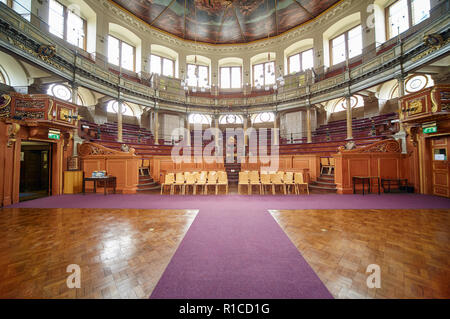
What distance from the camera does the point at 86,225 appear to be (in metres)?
2.96

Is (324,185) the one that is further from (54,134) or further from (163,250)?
(54,134)

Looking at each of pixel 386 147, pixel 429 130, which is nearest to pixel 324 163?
pixel 386 147

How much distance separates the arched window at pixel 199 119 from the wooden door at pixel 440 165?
13111mm

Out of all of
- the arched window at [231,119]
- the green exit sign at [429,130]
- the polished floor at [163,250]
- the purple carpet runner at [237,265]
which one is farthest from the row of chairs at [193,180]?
the arched window at [231,119]

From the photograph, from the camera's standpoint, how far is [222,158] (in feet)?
29.2

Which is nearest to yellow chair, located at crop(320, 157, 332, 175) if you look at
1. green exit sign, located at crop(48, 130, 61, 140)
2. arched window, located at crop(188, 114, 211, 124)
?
arched window, located at crop(188, 114, 211, 124)

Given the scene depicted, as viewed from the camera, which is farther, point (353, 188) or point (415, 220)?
point (353, 188)

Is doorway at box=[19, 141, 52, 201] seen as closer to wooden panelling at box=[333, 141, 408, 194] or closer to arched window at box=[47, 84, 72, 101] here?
arched window at box=[47, 84, 72, 101]

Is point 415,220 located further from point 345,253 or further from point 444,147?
point 444,147

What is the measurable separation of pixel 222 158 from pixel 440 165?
8010 mm

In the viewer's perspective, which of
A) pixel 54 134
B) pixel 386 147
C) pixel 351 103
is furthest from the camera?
pixel 351 103

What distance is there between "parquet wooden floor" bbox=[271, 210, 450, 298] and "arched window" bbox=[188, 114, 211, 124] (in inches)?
503

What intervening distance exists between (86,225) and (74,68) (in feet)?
30.3
